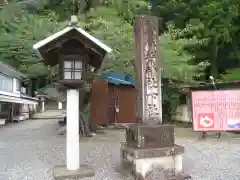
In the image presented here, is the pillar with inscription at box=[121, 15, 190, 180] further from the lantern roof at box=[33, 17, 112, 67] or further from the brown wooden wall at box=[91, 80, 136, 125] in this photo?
the brown wooden wall at box=[91, 80, 136, 125]

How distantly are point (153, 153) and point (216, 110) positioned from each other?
6.54 m

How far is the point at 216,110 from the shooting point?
455 inches

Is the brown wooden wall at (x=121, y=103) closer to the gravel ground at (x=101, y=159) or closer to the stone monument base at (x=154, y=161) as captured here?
the gravel ground at (x=101, y=159)

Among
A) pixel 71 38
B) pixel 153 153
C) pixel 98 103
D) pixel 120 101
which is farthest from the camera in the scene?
pixel 120 101

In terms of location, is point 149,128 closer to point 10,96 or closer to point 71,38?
point 71,38

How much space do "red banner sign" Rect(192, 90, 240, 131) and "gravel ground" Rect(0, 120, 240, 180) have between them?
0.69 meters

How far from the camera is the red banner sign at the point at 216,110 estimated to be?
1139 cm

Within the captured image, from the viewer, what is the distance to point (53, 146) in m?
10.3

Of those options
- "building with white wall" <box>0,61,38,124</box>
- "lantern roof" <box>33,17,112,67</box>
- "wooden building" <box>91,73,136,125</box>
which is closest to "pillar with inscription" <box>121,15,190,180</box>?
"lantern roof" <box>33,17,112,67</box>

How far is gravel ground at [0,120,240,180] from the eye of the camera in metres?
6.46

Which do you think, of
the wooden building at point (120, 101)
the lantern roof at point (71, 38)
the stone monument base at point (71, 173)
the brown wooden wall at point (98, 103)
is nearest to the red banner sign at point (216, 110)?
the brown wooden wall at point (98, 103)

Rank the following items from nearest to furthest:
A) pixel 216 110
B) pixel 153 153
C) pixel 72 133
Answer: pixel 153 153, pixel 72 133, pixel 216 110

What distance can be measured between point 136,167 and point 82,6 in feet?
27.7

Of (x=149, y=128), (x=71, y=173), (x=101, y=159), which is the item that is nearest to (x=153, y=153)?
(x=149, y=128)
